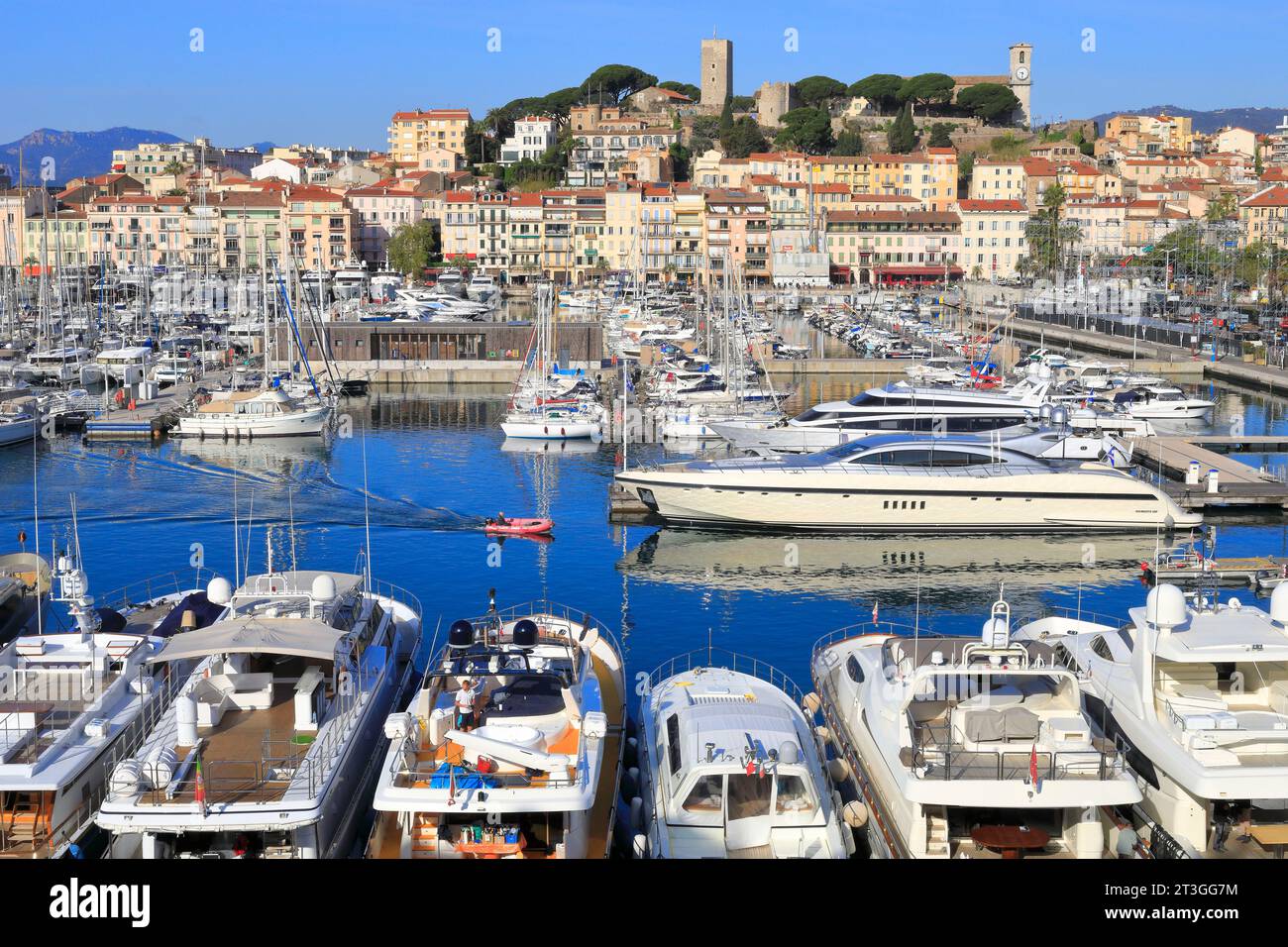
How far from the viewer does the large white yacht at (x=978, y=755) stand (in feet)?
27.9

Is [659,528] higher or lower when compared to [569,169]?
lower

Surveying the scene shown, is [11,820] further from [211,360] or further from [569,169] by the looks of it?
[569,169]

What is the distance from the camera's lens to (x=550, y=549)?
822 inches

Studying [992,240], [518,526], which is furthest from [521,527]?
[992,240]

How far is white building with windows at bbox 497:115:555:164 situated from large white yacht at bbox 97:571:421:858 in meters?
92.7

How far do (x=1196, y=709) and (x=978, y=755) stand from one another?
5.58ft

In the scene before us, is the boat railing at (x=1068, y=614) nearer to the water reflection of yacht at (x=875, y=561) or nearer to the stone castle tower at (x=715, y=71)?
the water reflection of yacht at (x=875, y=561)

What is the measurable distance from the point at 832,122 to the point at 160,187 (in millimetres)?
48297

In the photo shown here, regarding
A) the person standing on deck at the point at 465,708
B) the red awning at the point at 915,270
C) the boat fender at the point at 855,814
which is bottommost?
the boat fender at the point at 855,814

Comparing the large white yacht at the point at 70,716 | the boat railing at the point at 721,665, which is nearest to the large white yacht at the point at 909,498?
the boat railing at the point at 721,665

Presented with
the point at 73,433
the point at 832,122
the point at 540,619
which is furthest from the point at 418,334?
the point at 832,122

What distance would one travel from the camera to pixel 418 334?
43.7 meters

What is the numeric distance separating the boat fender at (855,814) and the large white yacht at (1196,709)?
67.3 inches

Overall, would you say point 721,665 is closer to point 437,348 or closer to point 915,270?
point 437,348
